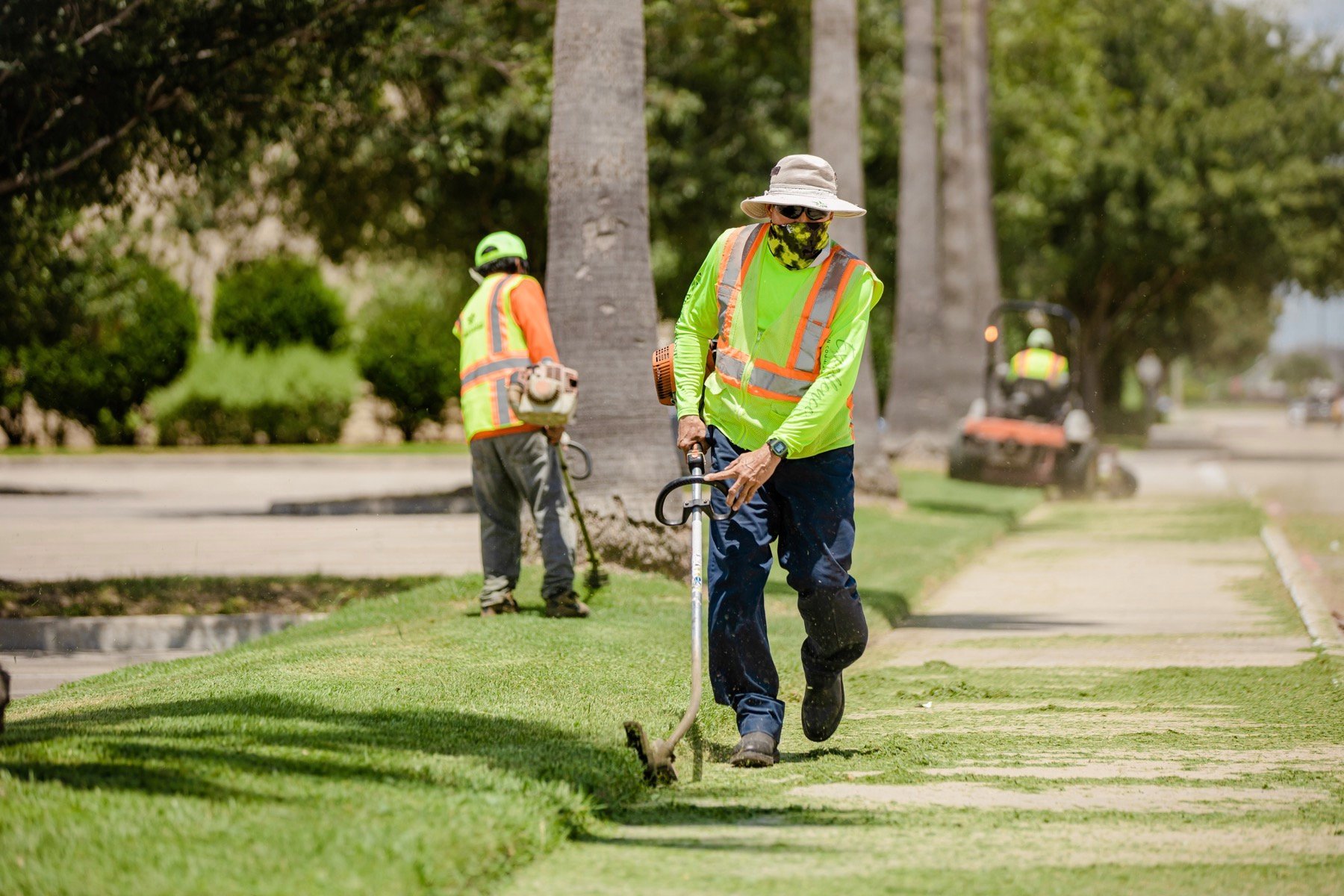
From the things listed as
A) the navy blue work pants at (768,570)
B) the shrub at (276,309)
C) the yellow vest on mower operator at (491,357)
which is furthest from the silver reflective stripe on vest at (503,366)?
the shrub at (276,309)

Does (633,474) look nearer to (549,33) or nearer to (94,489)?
(549,33)

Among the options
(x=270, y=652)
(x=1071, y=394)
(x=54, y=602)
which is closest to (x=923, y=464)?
(x=1071, y=394)

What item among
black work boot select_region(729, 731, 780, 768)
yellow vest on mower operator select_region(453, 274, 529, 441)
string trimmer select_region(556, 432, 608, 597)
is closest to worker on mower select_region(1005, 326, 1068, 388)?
string trimmer select_region(556, 432, 608, 597)

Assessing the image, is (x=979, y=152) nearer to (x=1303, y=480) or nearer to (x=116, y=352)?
(x=1303, y=480)

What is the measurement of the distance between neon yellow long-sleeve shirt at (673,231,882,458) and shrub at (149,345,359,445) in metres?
33.7

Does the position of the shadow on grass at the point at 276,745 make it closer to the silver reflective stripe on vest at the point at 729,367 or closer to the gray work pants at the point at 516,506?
the silver reflective stripe on vest at the point at 729,367

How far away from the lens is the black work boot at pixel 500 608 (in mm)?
9891

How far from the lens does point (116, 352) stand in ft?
125

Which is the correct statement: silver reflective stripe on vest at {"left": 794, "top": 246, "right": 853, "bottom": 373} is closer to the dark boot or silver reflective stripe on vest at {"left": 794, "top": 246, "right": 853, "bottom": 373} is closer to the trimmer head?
the trimmer head

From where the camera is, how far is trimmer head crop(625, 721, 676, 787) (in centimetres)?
604

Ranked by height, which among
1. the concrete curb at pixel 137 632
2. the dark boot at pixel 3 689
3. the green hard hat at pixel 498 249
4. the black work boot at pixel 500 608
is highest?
the green hard hat at pixel 498 249

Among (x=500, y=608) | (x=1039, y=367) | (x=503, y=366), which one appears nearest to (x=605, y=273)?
(x=503, y=366)

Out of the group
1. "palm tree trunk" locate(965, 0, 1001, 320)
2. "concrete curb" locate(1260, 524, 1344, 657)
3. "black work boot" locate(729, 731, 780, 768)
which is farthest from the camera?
"palm tree trunk" locate(965, 0, 1001, 320)

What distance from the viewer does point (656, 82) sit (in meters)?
25.3
